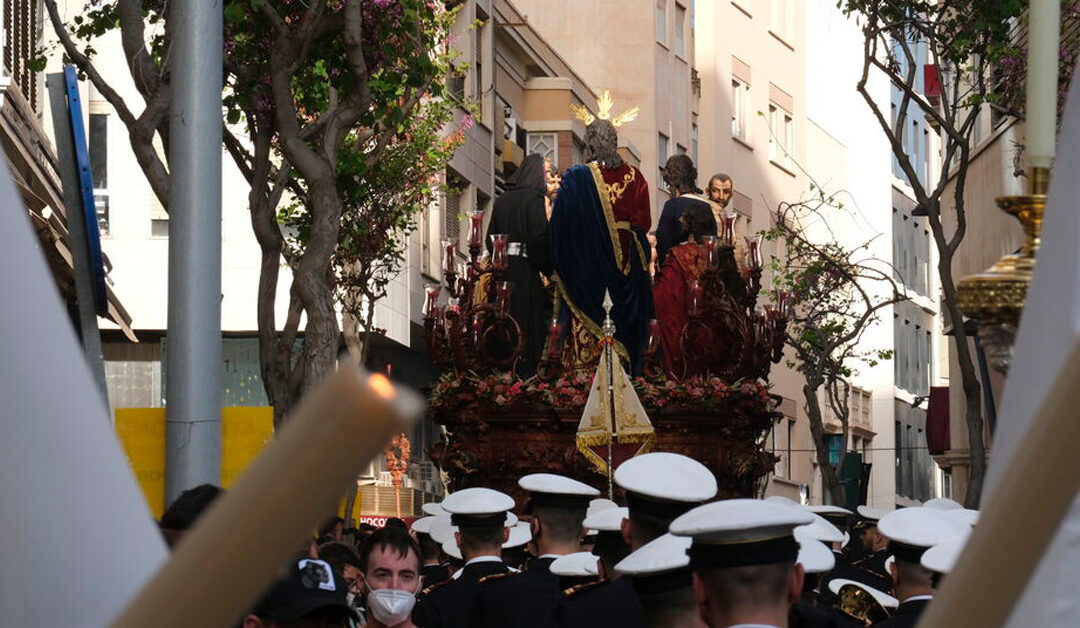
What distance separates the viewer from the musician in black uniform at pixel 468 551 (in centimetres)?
887

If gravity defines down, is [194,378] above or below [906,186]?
below

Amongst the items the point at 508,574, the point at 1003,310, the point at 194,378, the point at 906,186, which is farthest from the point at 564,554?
the point at 906,186

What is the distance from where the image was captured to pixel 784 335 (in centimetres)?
2120

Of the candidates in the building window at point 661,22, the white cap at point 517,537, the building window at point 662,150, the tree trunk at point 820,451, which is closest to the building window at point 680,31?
the building window at point 661,22

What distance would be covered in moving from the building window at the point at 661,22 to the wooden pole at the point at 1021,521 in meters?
58.2

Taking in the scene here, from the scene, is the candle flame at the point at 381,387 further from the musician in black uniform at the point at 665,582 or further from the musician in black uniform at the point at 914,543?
the musician in black uniform at the point at 914,543

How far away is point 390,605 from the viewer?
757 centimetres

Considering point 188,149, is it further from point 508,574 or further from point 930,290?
point 930,290

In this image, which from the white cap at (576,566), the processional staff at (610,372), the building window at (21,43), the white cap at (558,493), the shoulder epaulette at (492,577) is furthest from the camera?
the building window at (21,43)

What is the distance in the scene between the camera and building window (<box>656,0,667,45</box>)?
5872 cm

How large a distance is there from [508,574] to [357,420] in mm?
7482

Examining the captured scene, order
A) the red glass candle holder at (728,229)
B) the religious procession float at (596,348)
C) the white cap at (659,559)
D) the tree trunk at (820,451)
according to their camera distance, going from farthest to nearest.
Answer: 1. the tree trunk at (820,451)
2. the red glass candle holder at (728,229)
3. the religious procession float at (596,348)
4. the white cap at (659,559)

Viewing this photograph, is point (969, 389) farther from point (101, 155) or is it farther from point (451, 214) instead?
point (451, 214)

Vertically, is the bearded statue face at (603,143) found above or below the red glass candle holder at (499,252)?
above
